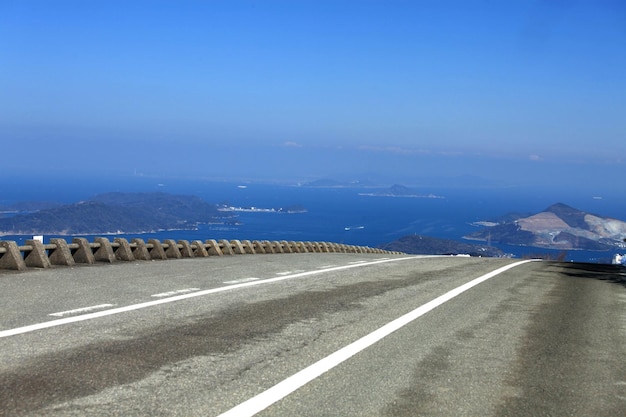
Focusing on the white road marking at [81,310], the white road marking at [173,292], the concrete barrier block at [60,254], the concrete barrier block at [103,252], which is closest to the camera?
the white road marking at [81,310]

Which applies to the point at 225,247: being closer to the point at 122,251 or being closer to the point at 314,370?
the point at 122,251

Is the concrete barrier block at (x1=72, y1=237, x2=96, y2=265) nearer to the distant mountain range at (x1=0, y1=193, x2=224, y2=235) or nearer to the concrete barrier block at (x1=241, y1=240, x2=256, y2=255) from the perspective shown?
the concrete barrier block at (x1=241, y1=240, x2=256, y2=255)

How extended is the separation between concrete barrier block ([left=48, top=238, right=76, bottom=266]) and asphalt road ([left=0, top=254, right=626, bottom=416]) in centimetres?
92

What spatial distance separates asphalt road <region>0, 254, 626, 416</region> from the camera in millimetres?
5387

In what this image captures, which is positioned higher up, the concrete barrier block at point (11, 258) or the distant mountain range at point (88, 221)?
the concrete barrier block at point (11, 258)

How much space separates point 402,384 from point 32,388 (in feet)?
9.68

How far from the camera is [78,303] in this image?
30.9ft

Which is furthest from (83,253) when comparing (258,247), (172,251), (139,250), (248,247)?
(258,247)

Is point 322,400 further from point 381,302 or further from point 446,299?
point 446,299

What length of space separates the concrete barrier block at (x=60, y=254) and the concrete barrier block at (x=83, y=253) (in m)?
0.50

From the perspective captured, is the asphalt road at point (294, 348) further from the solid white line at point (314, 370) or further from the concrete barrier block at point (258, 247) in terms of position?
the concrete barrier block at point (258, 247)

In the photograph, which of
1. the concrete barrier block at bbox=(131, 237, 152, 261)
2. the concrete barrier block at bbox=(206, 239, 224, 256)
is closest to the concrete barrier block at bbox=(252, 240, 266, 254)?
the concrete barrier block at bbox=(206, 239, 224, 256)

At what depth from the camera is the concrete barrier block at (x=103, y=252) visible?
15.3 meters

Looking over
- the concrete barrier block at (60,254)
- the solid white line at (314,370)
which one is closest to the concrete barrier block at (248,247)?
the concrete barrier block at (60,254)
